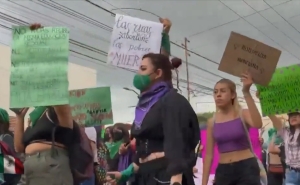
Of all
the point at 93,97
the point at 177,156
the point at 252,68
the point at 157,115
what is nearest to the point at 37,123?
the point at 157,115

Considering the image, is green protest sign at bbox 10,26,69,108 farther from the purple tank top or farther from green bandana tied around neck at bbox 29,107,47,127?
the purple tank top

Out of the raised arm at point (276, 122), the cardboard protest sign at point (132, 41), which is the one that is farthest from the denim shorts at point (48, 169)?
the raised arm at point (276, 122)

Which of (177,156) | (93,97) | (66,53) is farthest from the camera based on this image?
(93,97)

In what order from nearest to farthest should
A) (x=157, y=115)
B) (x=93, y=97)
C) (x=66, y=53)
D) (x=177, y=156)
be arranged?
(x=177, y=156) → (x=157, y=115) → (x=66, y=53) → (x=93, y=97)

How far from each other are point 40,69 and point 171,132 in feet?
3.42

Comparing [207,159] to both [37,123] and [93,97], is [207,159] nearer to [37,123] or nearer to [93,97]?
[93,97]

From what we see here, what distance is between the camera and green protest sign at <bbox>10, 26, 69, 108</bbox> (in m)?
2.93

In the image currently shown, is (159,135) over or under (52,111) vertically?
under

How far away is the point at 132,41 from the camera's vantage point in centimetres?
399

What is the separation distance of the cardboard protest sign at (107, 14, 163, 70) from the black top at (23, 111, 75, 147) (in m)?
1.06

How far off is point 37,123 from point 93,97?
140 cm

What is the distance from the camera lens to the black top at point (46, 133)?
116 inches

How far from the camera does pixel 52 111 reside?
3051mm

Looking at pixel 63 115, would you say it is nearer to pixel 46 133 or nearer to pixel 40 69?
pixel 46 133
